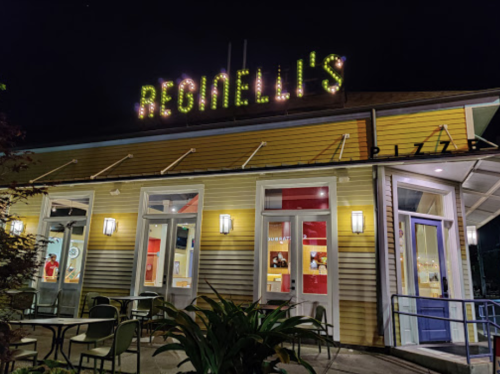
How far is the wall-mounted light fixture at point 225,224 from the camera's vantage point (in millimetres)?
7773

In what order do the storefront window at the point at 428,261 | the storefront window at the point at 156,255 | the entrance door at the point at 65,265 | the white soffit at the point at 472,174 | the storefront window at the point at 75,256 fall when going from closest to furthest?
the white soffit at the point at 472,174 → the storefront window at the point at 428,261 → the storefront window at the point at 156,255 → the entrance door at the point at 65,265 → the storefront window at the point at 75,256

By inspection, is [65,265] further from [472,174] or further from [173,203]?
[472,174]

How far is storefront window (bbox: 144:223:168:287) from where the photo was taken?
8.40 meters

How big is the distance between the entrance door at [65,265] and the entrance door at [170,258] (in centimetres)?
176

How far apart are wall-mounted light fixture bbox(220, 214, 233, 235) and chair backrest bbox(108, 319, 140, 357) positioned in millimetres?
3573

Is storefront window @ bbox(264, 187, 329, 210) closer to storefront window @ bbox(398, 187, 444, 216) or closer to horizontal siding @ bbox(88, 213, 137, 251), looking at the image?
storefront window @ bbox(398, 187, 444, 216)

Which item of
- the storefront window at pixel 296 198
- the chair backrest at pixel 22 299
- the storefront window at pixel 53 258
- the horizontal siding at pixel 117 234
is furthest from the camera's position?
the storefront window at pixel 53 258

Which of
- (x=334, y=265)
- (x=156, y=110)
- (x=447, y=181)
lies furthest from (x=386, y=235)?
(x=156, y=110)

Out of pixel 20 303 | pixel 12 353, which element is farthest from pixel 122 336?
pixel 20 303

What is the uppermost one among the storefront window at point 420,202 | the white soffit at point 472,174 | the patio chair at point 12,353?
the white soffit at point 472,174

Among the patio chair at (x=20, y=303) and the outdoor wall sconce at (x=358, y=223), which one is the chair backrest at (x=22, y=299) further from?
the outdoor wall sconce at (x=358, y=223)

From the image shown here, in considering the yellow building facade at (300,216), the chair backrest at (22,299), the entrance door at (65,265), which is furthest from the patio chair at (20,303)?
the yellow building facade at (300,216)

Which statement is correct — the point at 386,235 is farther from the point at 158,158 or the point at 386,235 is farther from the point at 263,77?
the point at 158,158

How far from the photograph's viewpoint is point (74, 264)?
9.23 metres
